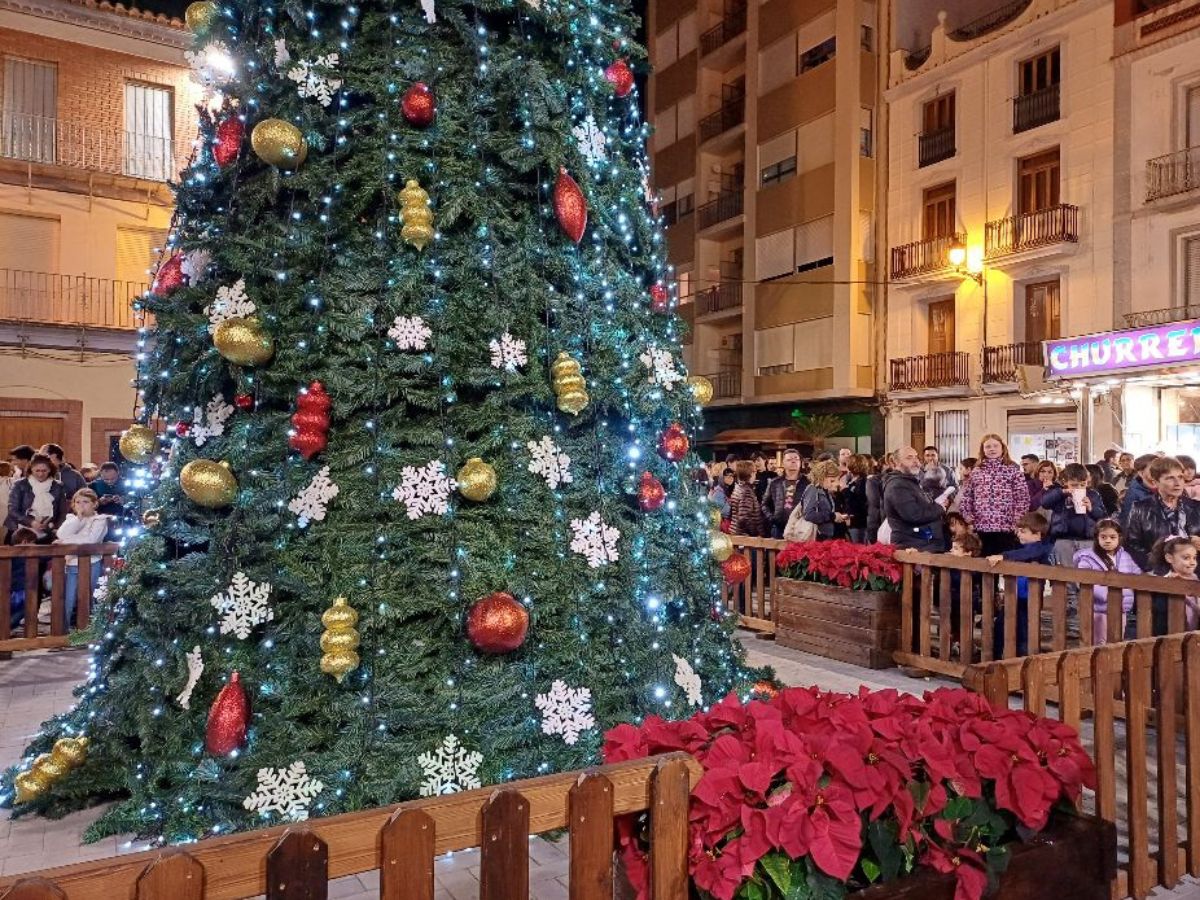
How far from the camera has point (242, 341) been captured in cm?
408

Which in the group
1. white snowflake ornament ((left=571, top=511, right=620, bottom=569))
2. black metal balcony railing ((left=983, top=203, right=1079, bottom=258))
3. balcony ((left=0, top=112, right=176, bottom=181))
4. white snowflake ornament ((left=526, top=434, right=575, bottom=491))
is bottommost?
white snowflake ornament ((left=571, top=511, right=620, bottom=569))

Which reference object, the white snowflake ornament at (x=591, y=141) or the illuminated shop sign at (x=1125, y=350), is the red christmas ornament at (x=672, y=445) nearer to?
the white snowflake ornament at (x=591, y=141)

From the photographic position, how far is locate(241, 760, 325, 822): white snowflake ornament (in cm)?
376

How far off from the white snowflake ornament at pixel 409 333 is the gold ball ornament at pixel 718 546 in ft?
7.67

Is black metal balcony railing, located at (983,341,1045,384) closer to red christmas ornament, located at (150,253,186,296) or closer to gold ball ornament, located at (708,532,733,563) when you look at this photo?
gold ball ornament, located at (708,532,733,563)

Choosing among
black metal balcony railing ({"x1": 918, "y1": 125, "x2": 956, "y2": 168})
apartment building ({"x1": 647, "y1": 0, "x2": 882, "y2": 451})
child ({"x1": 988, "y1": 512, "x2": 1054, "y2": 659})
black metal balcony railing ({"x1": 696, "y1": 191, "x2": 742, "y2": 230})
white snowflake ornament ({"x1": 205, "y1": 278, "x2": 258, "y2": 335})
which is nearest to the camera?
white snowflake ornament ({"x1": 205, "y1": 278, "x2": 258, "y2": 335})

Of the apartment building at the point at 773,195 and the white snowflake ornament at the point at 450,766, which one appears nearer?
the white snowflake ornament at the point at 450,766

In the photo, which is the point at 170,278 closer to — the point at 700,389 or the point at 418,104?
the point at 418,104

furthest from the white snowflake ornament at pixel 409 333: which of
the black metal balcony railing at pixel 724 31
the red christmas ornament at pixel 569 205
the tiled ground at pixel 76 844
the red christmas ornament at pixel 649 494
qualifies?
the black metal balcony railing at pixel 724 31

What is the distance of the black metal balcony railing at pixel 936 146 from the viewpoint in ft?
78.5

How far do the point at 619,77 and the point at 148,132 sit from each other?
58.8 ft

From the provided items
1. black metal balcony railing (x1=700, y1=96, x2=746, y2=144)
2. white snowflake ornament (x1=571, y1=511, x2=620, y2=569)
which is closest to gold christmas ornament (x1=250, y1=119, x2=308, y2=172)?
white snowflake ornament (x1=571, y1=511, x2=620, y2=569)

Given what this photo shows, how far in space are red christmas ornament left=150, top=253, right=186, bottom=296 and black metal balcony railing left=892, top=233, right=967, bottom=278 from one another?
73.3ft

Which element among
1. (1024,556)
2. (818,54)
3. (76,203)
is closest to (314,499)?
(1024,556)
